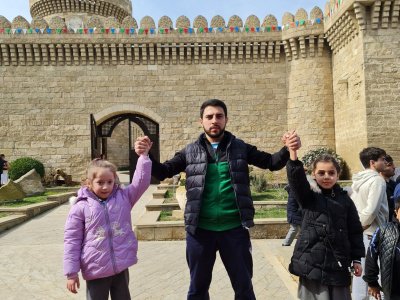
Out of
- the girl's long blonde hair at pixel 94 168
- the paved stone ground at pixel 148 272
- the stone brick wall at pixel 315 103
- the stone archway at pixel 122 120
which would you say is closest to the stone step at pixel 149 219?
the paved stone ground at pixel 148 272

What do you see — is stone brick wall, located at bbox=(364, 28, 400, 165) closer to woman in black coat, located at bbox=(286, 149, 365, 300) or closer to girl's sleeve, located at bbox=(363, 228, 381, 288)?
woman in black coat, located at bbox=(286, 149, 365, 300)

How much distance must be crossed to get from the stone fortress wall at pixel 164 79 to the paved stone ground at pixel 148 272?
33.2ft

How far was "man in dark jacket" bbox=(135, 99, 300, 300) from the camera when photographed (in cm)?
277

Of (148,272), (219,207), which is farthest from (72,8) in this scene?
(219,207)

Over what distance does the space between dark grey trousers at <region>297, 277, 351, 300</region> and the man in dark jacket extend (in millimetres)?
392

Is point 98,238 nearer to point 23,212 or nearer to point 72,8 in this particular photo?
point 23,212

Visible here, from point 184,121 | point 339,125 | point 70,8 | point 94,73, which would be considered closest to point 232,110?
point 184,121

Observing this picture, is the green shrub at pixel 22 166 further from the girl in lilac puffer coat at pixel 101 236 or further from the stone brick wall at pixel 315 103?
the girl in lilac puffer coat at pixel 101 236

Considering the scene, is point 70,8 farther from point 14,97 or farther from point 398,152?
point 398,152

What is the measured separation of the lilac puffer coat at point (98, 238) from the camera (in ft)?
8.60

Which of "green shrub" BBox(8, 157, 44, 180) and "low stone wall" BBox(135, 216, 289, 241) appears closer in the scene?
"low stone wall" BBox(135, 216, 289, 241)

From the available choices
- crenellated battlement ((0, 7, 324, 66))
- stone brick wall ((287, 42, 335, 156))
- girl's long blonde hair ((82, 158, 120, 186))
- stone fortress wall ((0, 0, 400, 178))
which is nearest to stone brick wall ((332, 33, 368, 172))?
stone brick wall ((287, 42, 335, 156))

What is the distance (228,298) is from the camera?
3766 millimetres

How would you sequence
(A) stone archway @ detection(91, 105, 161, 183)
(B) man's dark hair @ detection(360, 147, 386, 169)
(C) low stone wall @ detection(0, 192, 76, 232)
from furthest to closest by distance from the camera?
(A) stone archway @ detection(91, 105, 161, 183) < (C) low stone wall @ detection(0, 192, 76, 232) < (B) man's dark hair @ detection(360, 147, 386, 169)
